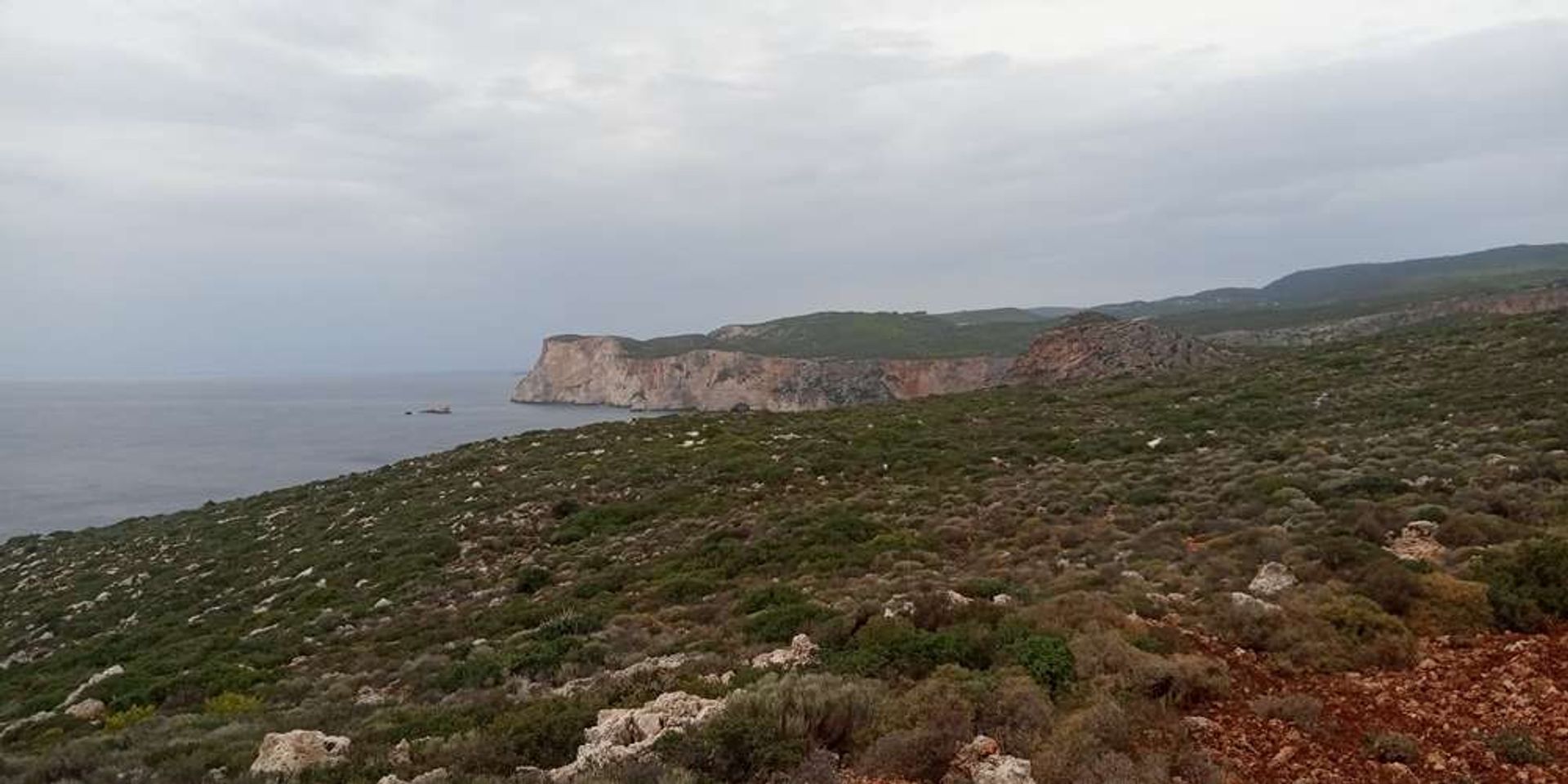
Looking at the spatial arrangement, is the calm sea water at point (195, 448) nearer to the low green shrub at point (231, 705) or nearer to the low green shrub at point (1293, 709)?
the low green shrub at point (231, 705)

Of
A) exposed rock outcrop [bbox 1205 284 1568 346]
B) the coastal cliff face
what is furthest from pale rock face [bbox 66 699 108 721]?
the coastal cliff face

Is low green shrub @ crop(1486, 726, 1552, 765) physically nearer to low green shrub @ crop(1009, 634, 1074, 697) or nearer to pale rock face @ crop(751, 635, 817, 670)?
low green shrub @ crop(1009, 634, 1074, 697)

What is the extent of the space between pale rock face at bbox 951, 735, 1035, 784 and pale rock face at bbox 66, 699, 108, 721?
13456 millimetres

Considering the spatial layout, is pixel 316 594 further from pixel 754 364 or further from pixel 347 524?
pixel 754 364

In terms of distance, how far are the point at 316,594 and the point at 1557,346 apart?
39.9 m

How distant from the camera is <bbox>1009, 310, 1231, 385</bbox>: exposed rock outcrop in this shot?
54938 mm

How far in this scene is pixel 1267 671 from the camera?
8.85 metres

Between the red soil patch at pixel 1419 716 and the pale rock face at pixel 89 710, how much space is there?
15.3m

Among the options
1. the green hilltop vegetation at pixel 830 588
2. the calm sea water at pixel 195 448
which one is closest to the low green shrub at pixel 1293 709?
the green hilltop vegetation at pixel 830 588

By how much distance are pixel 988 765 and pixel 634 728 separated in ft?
10.5

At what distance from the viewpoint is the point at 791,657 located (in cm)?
1000

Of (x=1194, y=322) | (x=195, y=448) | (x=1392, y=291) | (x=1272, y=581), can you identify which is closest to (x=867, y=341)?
(x=1194, y=322)

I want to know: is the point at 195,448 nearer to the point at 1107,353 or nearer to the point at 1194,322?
the point at 1107,353

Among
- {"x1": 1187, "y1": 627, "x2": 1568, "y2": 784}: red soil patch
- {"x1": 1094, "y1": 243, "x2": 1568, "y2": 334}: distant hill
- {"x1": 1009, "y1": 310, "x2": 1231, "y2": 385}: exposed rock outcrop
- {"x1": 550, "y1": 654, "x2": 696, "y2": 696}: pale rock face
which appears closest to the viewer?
{"x1": 1187, "y1": 627, "x2": 1568, "y2": 784}: red soil patch
